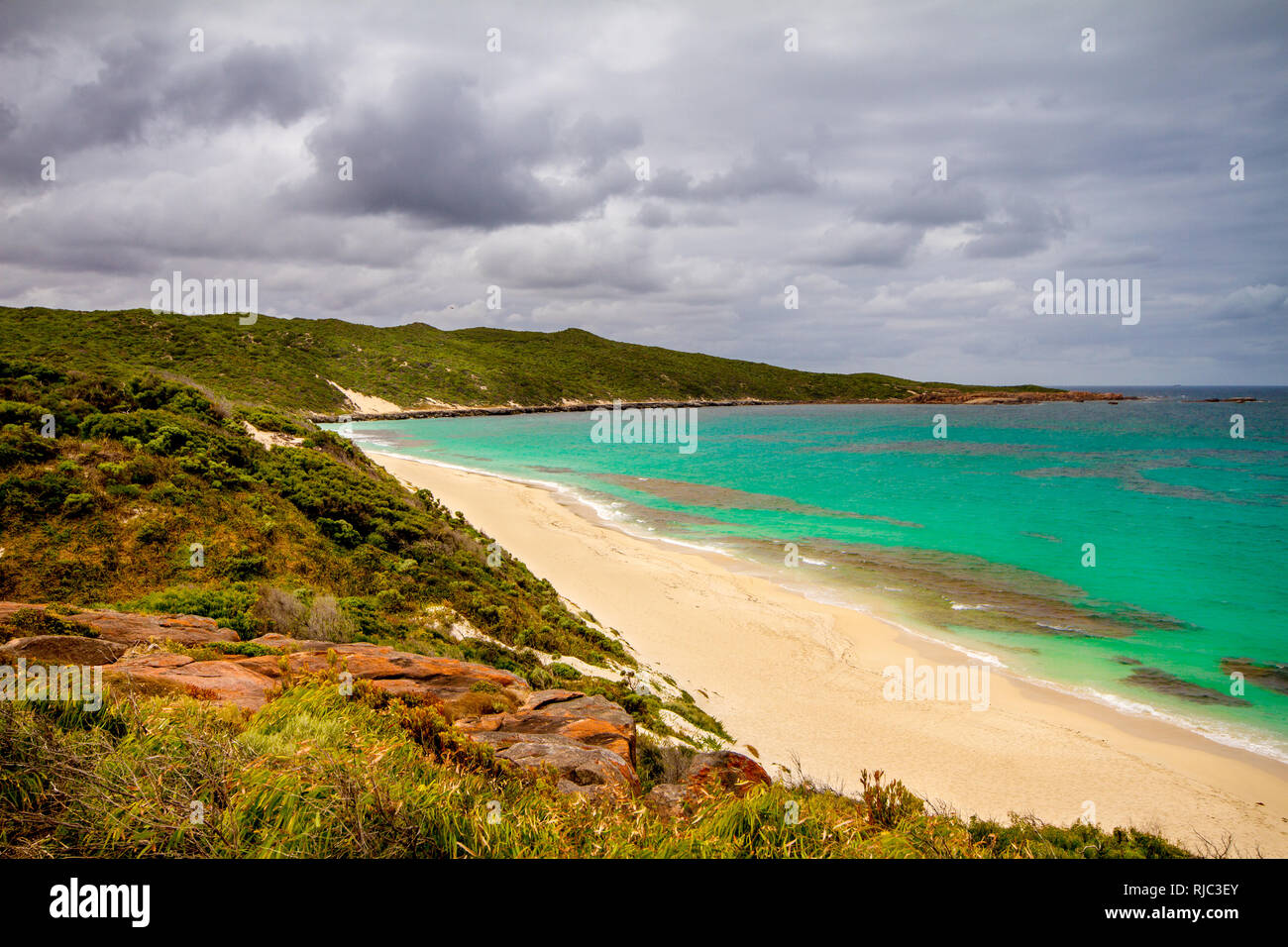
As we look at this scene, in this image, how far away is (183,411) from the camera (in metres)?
17.8

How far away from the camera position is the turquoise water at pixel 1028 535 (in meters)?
15.6

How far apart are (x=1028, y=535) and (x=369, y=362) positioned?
118m

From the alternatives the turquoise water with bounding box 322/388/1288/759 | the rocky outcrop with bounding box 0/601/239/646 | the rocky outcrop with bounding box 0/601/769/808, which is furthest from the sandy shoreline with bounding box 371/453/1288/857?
the rocky outcrop with bounding box 0/601/239/646

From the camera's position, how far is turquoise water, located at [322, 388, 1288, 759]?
15.6 metres

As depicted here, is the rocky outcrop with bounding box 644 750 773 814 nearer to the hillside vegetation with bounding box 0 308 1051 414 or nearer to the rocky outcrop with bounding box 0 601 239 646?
the rocky outcrop with bounding box 0 601 239 646

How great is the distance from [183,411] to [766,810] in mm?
19886

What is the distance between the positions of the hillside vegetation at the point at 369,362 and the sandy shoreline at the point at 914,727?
1885 cm

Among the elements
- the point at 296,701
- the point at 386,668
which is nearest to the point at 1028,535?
the point at 386,668

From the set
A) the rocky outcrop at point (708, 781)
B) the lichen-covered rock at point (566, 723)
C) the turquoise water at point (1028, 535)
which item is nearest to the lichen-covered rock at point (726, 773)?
the rocky outcrop at point (708, 781)

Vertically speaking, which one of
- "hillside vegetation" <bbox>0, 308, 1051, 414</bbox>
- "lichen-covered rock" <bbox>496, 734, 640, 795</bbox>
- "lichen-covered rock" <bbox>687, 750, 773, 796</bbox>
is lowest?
"lichen-covered rock" <bbox>687, 750, 773, 796</bbox>

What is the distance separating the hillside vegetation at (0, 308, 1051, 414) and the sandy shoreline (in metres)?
18.9

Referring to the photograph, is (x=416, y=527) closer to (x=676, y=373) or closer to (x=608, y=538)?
(x=608, y=538)

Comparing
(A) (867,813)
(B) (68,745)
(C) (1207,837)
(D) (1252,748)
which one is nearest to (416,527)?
(B) (68,745)
